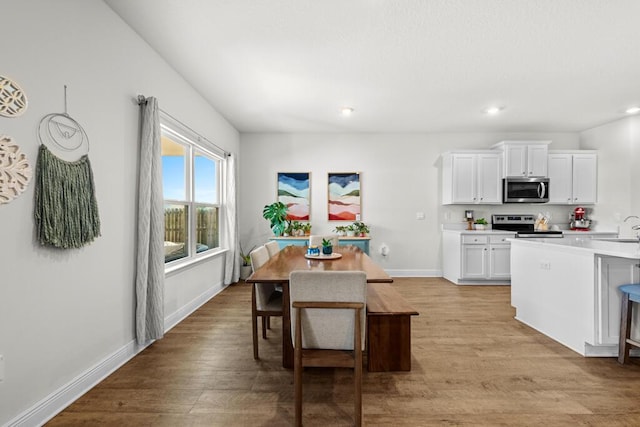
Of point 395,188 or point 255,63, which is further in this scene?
point 395,188

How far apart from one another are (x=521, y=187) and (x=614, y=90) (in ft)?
6.03

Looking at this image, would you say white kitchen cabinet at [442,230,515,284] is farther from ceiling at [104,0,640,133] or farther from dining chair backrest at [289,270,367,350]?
dining chair backrest at [289,270,367,350]

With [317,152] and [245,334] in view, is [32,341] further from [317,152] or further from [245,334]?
[317,152]

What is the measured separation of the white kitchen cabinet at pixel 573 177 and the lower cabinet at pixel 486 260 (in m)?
1.29

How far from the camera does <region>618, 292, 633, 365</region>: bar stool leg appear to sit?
2.33 metres

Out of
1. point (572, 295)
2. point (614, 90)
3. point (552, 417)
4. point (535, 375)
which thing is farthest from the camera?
point (614, 90)

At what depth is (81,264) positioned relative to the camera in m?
2.02

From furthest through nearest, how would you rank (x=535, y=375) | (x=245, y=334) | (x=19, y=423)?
1. (x=245, y=334)
2. (x=535, y=375)
3. (x=19, y=423)

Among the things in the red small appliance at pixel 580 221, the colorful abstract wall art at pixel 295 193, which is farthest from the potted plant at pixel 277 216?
the red small appliance at pixel 580 221

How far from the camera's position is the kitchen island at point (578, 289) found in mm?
2426

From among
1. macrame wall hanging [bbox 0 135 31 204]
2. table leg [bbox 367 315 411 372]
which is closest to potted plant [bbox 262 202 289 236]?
table leg [bbox 367 315 411 372]

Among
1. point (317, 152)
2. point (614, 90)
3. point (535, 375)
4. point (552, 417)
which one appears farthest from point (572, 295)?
point (317, 152)

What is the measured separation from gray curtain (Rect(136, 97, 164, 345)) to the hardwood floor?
0.28 metres

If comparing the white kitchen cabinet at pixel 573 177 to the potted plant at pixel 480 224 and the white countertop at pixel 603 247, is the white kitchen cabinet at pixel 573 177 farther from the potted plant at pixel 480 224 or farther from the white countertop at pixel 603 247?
the white countertop at pixel 603 247
